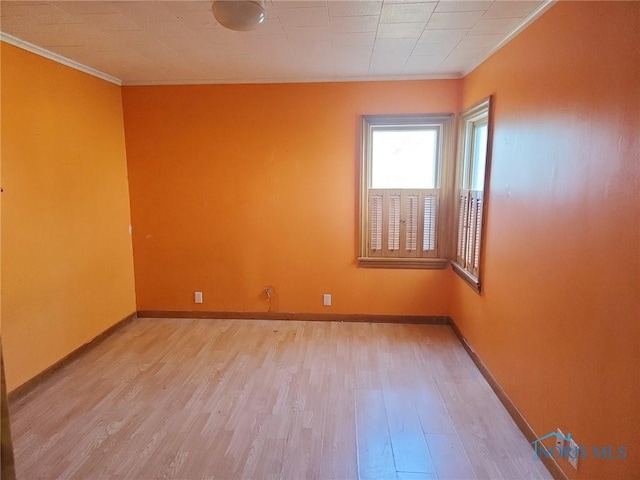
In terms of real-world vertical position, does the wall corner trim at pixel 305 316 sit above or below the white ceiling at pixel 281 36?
below

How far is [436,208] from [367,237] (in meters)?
0.70

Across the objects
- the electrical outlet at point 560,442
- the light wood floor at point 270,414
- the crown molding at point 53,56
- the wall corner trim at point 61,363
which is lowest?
the light wood floor at point 270,414

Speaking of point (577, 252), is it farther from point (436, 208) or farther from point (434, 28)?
point (436, 208)

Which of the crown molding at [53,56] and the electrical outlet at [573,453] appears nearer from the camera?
the electrical outlet at [573,453]

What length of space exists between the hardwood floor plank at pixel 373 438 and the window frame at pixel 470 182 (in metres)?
1.16

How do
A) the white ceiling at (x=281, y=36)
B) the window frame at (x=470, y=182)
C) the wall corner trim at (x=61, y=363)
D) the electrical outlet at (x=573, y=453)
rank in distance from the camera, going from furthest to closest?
the window frame at (x=470, y=182), the wall corner trim at (x=61, y=363), the white ceiling at (x=281, y=36), the electrical outlet at (x=573, y=453)

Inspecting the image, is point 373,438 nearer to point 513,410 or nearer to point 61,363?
point 513,410

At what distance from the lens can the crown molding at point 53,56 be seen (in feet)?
7.76

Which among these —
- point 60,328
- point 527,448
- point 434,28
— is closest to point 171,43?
point 434,28

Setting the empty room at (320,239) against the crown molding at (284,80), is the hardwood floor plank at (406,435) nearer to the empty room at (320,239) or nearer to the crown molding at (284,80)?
the empty room at (320,239)

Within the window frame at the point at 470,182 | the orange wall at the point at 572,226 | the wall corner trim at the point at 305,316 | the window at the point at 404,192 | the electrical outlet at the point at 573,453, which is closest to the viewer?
the orange wall at the point at 572,226

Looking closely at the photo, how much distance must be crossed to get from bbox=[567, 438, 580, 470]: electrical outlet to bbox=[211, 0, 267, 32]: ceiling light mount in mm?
2468

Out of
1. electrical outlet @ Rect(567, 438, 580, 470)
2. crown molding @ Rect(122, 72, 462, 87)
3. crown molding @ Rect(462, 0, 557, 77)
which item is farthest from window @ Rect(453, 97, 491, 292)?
electrical outlet @ Rect(567, 438, 580, 470)

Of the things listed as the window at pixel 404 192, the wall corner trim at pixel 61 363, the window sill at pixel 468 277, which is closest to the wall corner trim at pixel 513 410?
the window sill at pixel 468 277
